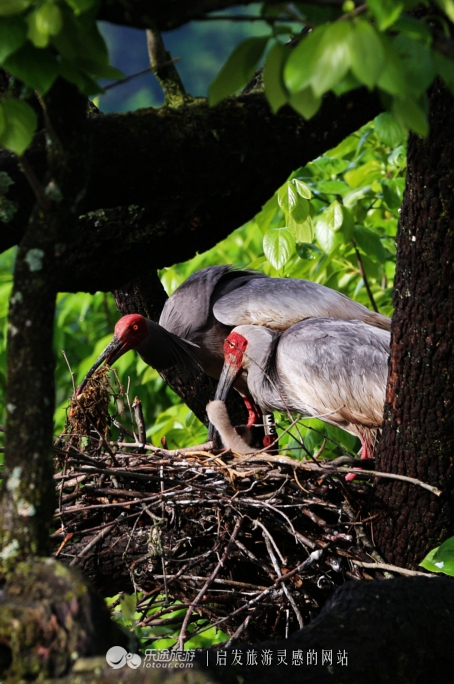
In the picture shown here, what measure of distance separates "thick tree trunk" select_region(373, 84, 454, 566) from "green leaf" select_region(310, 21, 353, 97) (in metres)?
1.38

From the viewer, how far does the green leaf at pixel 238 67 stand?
1148 mm

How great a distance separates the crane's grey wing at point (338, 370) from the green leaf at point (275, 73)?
2756 millimetres

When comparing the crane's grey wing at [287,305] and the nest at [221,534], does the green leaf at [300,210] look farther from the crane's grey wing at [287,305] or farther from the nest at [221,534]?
the nest at [221,534]

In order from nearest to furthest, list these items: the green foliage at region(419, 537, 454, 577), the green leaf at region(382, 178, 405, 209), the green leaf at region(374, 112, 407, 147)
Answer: the green leaf at region(374, 112, 407, 147)
the green foliage at region(419, 537, 454, 577)
the green leaf at region(382, 178, 405, 209)

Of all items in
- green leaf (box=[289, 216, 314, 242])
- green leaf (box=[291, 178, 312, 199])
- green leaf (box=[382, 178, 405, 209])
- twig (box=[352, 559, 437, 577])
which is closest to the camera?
twig (box=[352, 559, 437, 577])

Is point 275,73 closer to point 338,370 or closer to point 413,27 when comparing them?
point 413,27

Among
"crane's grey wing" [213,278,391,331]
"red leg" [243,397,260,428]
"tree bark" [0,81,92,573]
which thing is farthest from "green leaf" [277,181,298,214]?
"tree bark" [0,81,92,573]

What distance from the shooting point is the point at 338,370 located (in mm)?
3906

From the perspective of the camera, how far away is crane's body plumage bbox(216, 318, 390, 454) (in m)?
3.84

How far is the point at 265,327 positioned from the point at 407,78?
3.27m

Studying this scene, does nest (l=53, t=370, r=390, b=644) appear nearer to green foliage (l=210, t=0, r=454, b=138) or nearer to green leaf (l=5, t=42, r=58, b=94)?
green leaf (l=5, t=42, r=58, b=94)

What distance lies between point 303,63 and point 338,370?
9.63 ft

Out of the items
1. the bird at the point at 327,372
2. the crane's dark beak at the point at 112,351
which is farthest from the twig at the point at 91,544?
the crane's dark beak at the point at 112,351

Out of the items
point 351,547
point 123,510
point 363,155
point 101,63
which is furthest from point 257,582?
point 363,155
